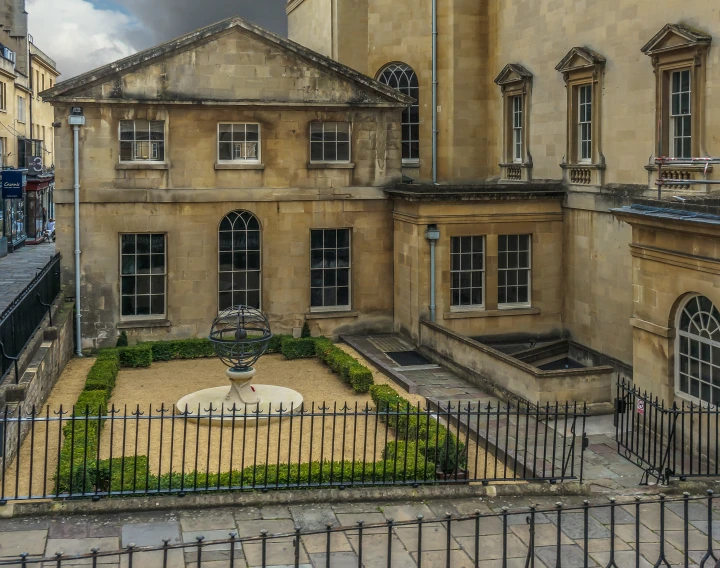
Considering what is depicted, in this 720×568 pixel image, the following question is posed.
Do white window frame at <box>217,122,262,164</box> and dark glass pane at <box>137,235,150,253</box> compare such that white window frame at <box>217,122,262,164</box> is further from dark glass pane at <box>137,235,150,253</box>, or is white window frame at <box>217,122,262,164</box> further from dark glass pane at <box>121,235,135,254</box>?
dark glass pane at <box>121,235,135,254</box>

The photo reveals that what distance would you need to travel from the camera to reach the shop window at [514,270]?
26188 mm

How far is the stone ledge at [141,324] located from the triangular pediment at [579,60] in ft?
41.1

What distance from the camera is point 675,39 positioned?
67.6 ft

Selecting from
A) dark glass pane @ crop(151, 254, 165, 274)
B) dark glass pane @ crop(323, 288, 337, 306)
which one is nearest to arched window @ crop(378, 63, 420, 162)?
dark glass pane @ crop(323, 288, 337, 306)

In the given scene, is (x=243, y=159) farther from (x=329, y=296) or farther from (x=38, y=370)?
(x=38, y=370)

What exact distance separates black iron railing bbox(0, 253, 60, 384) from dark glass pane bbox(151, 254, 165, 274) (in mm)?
2624

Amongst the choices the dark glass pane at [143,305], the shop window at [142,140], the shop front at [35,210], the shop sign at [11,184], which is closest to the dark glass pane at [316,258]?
the dark glass pane at [143,305]

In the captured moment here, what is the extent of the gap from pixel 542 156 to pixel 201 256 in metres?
9.85

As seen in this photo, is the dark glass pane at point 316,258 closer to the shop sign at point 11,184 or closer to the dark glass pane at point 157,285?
the dark glass pane at point 157,285

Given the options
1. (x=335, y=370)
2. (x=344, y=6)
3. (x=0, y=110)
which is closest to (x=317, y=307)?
(x=335, y=370)

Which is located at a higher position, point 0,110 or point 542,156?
point 0,110

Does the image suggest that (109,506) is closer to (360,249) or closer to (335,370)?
(335,370)

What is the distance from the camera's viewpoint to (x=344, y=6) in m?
30.8

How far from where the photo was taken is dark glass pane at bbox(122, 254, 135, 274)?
1018 inches
